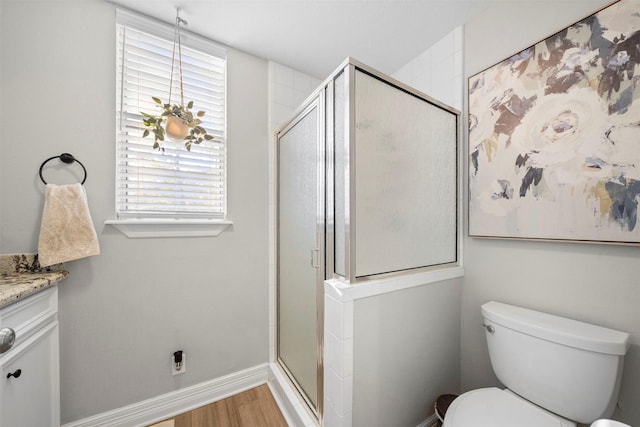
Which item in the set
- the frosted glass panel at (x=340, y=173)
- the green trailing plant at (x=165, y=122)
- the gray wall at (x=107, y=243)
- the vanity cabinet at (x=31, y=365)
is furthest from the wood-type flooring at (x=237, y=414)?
the green trailing plant at (x=165, y=122)

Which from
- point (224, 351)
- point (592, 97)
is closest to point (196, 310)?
point (224, 351)

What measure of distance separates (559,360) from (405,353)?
0.56m

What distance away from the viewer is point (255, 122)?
1711 mm

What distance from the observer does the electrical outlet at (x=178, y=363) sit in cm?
144

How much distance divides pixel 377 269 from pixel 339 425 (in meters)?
0.64

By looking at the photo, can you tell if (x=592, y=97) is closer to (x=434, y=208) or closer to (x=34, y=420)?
(x=434, y=208)

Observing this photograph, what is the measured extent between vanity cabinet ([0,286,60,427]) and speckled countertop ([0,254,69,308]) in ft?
0.19

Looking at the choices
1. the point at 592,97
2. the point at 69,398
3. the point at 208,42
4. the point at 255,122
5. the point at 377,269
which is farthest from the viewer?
the point at 255,122

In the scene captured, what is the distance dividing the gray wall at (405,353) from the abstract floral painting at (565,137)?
495 millimetres

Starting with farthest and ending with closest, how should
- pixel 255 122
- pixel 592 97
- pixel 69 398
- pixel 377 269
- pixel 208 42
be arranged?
1. pixel 255 122
2. pixel 208 42
3. pixel 69 398
4. pixel 377 269
5. pixel 592 97

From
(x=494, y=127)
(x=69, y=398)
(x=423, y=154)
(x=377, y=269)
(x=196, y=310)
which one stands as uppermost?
(x=494, y=127)

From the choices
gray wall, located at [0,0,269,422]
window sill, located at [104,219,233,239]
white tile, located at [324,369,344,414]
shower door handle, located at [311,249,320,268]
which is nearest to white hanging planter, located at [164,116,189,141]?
gray wall, located at [0,0,269,422]

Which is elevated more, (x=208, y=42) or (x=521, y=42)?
(x=208, y=42)

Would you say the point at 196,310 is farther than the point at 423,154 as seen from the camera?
Yes
